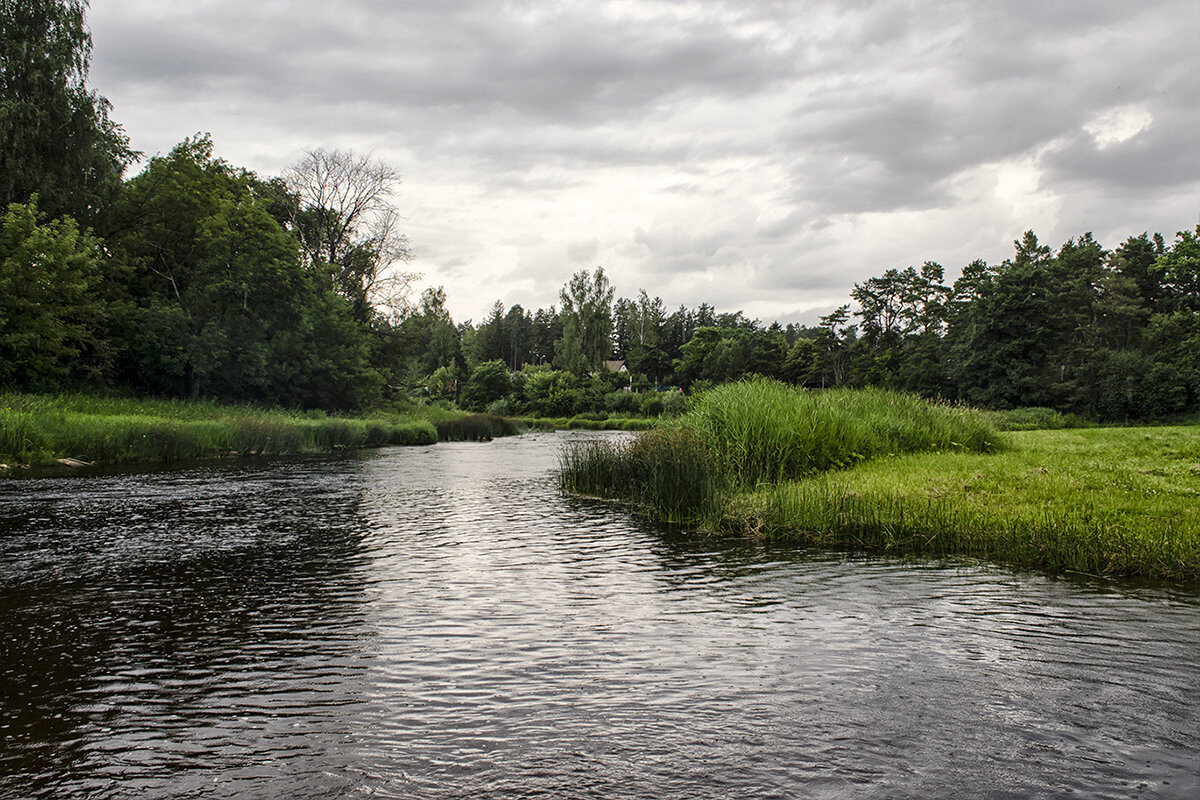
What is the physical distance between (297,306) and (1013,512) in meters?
39.1

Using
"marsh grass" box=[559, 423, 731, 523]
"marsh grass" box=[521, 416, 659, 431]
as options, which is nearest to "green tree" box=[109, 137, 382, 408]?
"marsh grass" box=[559, 423, 731, 523]

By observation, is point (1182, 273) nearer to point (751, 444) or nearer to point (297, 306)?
point (751, 444)

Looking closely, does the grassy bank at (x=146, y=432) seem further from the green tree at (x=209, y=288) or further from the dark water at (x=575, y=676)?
the dark water at (x=575, y=676)

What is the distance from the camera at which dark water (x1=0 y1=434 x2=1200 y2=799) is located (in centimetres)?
427

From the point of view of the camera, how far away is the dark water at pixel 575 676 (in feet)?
14.0

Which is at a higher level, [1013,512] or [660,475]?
[660,475]

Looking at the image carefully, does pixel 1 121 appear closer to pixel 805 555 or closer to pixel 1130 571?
pixel 805 555

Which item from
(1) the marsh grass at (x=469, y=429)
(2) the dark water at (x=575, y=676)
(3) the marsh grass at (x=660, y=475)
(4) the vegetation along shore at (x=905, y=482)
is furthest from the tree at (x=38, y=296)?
(4) the vegetation along shore at (x=905, y=482)

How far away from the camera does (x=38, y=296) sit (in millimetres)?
27438

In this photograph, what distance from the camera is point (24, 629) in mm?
6949

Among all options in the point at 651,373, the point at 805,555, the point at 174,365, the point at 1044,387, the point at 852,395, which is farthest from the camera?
the point at 651,373

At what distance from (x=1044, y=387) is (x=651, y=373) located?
5566 centimetres

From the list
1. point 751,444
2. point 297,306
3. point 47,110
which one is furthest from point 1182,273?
point 47,110

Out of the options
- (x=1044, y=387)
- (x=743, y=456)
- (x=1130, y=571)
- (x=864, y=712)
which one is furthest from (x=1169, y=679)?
(x=1044, y=387)
